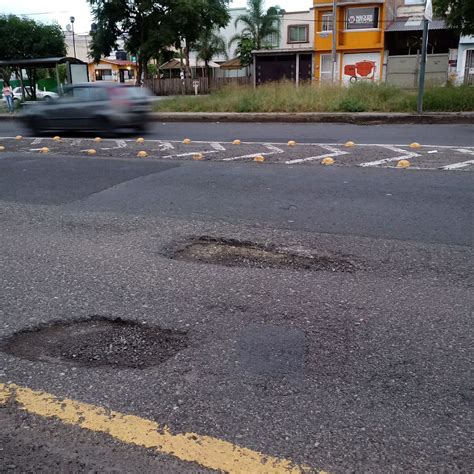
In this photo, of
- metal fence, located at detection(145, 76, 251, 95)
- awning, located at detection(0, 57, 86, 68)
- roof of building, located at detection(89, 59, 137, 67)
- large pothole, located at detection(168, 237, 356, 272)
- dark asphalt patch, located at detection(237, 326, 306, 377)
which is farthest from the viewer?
roof of building, located at detection(89, 59, 137, 67)

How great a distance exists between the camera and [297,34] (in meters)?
46.9

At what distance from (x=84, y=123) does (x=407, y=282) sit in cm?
1245

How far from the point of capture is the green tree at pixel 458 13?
1658cm

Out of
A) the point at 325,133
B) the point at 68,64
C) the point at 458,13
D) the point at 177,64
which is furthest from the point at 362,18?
the point at 325,133

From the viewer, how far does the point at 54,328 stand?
360cm

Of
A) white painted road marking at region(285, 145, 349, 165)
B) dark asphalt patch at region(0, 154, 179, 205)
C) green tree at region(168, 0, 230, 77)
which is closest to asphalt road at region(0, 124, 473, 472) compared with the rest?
dark asphalt patch at region(0, 154, 179, 205)

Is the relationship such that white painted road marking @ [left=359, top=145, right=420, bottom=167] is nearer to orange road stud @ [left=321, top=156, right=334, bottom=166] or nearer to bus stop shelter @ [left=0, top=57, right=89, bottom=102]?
orange road stud @ [left=321, top=156, right=334, bottom=166]

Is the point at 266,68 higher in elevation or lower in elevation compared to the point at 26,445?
higher

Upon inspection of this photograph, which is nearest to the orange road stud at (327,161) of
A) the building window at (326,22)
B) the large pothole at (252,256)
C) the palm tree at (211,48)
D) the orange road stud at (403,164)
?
the orange road stud at (403,164)

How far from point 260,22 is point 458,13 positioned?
1364 inches

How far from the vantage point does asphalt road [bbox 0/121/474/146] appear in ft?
42.1

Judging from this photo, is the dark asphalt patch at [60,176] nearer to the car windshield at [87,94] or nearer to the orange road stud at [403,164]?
the orange road stud at [403,164]

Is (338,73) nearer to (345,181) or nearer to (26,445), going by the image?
(345,181)

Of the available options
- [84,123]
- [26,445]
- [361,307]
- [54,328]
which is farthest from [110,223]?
[84,123]
